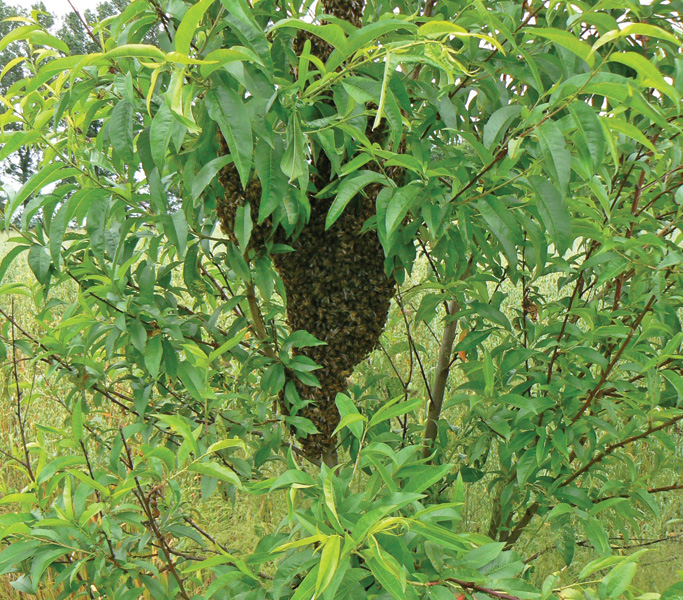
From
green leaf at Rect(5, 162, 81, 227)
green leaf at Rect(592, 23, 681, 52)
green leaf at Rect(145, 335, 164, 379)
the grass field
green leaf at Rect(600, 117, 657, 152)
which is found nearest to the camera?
green leaf at Rect(592, 23, 681, 52)

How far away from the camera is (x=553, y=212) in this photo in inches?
37.3

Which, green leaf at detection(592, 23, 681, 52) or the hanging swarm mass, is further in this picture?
the hanging swarm mass

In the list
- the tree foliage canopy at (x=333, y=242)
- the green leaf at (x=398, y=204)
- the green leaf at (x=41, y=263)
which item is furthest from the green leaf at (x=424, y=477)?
the green leaf at (x=41, y=263)

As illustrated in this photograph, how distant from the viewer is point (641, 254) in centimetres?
119

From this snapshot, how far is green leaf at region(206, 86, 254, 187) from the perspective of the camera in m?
0.79

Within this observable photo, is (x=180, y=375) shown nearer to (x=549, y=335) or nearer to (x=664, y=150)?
(x=549, y=335)

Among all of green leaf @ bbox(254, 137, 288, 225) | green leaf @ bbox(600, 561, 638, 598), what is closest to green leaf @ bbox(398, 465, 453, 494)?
green leaf @ bbox(600, 561, 638, 598)

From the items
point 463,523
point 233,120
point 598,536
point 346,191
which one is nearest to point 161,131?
point 233,120

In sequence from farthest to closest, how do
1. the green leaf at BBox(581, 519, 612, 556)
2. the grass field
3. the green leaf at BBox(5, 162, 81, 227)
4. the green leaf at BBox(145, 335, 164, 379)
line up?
the grass field, the green leaf at BBox(581, 519, 612, 556), the green leaf at BBox(145, 335, 164, 379), the green leaf at BBox(5, 162, 81, 227)

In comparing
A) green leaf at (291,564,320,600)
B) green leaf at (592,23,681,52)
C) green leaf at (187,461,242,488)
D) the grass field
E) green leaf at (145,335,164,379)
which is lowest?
the grass field

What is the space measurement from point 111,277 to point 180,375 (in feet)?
0.73

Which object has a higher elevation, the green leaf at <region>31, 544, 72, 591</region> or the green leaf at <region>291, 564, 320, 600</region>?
the green leaf at <region>291, 564, 320, 600</region>

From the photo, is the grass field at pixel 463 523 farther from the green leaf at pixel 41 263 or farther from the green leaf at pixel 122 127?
the green leaf at pixel 122 127

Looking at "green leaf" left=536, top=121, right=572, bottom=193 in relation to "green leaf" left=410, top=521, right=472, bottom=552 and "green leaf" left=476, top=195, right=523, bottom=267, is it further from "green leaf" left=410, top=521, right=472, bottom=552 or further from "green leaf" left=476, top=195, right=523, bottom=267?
"green leaf" left=410, top=521, right=472, bottom=552
